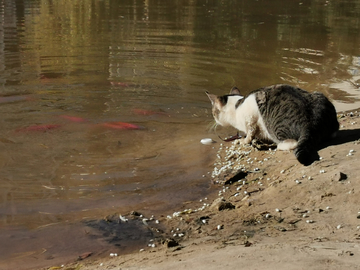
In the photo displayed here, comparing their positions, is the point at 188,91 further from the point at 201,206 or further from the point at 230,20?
the point at 230,20

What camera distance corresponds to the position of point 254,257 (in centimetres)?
377

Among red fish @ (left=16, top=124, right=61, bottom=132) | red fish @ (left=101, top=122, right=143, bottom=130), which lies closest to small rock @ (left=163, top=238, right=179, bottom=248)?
red fish @ (left=101, top=122, right=143, bottom=130)

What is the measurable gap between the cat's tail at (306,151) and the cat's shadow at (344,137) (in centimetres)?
27

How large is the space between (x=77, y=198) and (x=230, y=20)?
42.0 ft

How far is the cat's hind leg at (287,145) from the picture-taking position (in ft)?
20.2

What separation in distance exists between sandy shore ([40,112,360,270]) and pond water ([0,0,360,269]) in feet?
1.43

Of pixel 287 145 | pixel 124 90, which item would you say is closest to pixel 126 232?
pixel 287 145

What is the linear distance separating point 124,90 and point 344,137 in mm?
5065

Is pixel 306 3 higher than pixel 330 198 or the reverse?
higher

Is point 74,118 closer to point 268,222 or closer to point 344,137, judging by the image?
point 344,137

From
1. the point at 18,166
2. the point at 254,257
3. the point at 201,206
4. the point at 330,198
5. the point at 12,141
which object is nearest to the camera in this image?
the point at 254,257

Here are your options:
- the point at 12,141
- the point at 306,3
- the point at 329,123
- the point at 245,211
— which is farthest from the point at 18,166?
the point at 306,3

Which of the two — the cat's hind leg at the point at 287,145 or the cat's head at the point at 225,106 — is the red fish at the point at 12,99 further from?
the cat's hind leg at the point at 287,145

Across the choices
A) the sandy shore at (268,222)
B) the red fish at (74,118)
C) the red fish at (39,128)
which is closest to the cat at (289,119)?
the sandy shore at (268,222)
